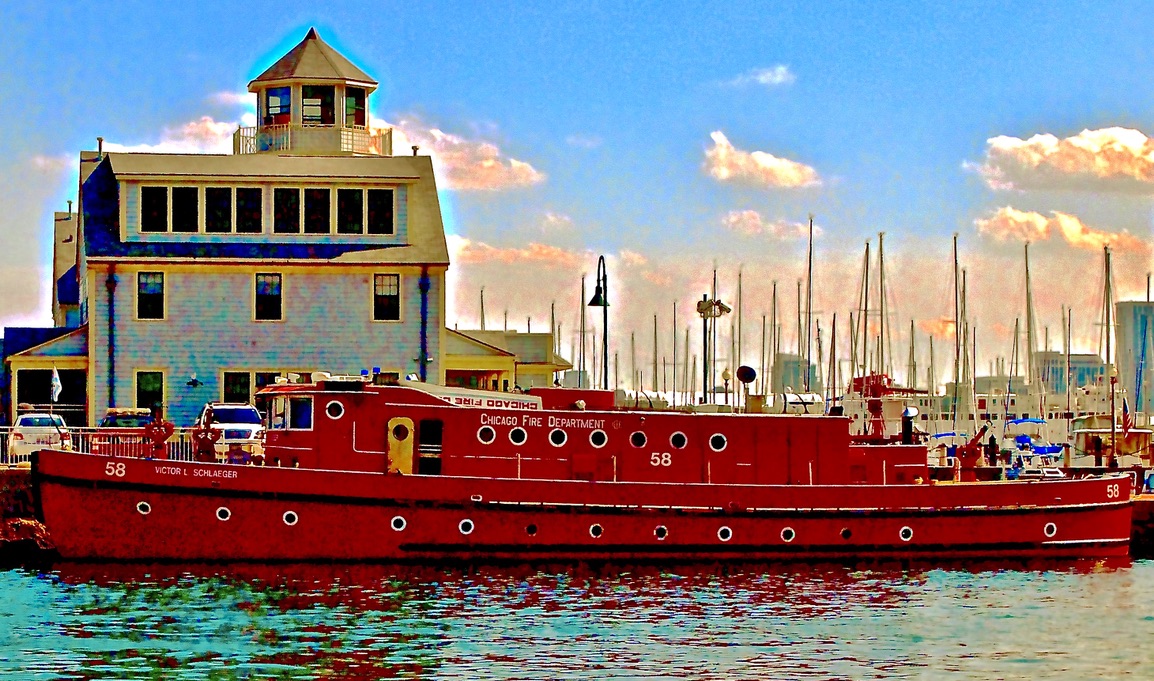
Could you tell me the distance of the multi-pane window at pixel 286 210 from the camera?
51219 mm

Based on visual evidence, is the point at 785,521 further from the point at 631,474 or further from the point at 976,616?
the point at 976,616

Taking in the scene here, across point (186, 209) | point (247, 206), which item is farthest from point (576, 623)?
point (186, 209)

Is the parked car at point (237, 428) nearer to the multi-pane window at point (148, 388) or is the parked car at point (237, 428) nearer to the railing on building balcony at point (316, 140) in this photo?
the multi-pane window at point (148, 388)

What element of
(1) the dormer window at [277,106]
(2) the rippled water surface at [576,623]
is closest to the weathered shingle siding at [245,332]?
(1) the dormer window at [277,106]

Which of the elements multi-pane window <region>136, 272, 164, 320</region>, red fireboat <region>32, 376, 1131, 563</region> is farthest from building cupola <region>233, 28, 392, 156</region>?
red fireboat <region>32, 376, 1131, 563</region>

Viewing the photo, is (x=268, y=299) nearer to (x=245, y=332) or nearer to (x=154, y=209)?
(x=245, y=332)

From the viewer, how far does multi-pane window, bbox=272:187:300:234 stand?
51.2 meters

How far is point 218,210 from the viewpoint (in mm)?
51062

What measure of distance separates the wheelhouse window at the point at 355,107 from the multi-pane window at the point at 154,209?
6.25 metres

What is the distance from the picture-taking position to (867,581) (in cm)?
3647

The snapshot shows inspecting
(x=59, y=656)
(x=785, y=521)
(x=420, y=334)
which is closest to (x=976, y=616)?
(x=785, y=521)

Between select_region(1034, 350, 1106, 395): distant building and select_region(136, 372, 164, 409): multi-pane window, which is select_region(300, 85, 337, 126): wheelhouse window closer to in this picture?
select_region(136, 372, 164, 409): multi-pane window

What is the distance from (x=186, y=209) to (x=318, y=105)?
5.77 metres

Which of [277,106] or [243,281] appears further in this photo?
[277,106]
